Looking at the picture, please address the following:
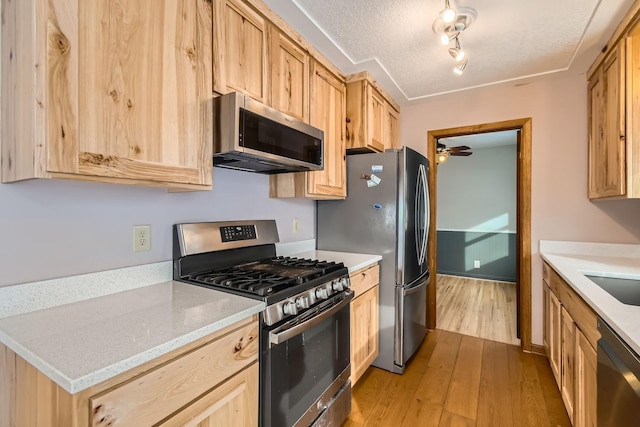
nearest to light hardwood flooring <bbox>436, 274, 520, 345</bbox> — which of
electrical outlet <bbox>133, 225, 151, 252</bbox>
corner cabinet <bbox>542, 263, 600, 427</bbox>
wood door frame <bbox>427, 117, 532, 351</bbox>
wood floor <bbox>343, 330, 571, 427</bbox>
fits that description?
wood door frame <bbox>427, 117, 532, 351</bbox>

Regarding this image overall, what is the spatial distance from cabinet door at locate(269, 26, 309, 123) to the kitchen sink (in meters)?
2.02

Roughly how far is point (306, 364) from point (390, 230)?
1215 mm

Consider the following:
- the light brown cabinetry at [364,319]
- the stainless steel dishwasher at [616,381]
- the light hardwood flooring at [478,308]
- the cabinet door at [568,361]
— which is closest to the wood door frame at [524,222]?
the light hardwood flooring at [478,308]

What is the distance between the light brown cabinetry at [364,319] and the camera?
6.39ft

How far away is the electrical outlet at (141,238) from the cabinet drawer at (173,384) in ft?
2.15

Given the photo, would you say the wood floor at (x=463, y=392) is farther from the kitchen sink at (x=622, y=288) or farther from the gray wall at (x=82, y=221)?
the gray wall at (x=82, y=221)

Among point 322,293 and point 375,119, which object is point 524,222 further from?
point 322,293

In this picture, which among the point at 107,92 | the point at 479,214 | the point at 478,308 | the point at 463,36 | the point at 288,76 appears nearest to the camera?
the point at 107,92

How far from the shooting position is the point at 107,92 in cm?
98

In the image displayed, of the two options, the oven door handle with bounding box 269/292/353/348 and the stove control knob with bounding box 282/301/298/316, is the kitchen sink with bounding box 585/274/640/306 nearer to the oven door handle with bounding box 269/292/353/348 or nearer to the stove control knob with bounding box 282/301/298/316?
the oven door handle with bounding box 269/292/353/348

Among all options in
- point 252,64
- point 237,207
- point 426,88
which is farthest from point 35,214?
point 426,88

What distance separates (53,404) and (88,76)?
0.93m

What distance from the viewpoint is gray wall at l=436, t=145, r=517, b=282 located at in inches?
196

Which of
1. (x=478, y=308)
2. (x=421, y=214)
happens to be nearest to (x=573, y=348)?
(x=421, y=214)
